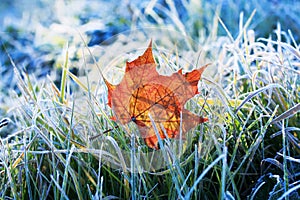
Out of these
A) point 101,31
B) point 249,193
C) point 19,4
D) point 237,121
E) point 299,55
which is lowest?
point 249,193

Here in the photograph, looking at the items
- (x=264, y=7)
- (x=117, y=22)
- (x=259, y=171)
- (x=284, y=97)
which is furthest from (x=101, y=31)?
(x=259, y=171)

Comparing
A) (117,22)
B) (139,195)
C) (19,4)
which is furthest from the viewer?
(19,4)

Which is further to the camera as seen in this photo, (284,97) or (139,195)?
(284,97)

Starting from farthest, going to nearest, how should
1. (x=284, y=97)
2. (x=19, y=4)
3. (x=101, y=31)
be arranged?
(x=19, y=4) → (x=101, y=31) → (x=284, y=97)

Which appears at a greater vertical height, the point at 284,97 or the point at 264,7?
the point at 264,7

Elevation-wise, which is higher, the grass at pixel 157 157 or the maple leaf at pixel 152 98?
the maple leaf at pixel 152 98

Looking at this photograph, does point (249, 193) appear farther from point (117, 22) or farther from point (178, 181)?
point (117, 22)

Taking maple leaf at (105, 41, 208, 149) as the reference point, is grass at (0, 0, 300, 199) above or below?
below

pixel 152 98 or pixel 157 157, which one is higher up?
pixel 152 98
